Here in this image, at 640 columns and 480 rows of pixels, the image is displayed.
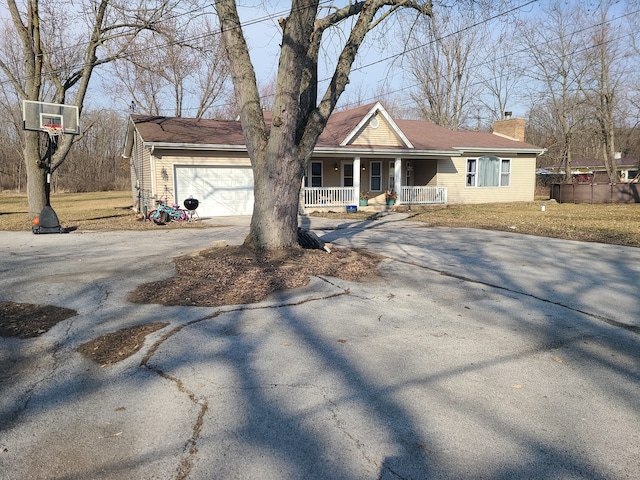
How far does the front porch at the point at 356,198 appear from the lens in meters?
20.9

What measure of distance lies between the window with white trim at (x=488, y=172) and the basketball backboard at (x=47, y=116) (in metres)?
18.9

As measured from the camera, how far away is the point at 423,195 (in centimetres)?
2345

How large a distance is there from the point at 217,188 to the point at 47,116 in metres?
6.31

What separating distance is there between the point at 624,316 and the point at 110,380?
5.53 m

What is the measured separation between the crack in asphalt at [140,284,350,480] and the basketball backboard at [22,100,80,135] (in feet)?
41.2

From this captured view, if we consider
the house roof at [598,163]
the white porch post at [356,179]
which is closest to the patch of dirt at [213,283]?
the white porch post at [356,179]

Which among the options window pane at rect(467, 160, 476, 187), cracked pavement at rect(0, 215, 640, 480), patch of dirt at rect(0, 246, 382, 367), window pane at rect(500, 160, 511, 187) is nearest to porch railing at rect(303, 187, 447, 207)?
window pane at rect(467, 160, 476, 187)

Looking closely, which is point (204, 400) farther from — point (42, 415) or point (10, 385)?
point (10, 385)

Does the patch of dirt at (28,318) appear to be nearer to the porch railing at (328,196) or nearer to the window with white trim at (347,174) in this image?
the porch railing at (328,196)

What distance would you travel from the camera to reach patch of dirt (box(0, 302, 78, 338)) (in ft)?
15.6

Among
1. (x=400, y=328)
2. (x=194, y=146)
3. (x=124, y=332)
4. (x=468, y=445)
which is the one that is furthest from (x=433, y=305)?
(x=194, y=146)

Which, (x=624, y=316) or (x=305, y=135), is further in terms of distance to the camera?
(x=305, y=135)

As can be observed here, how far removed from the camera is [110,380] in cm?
367

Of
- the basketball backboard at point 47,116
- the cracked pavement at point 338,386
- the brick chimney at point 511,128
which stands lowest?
the cracked pavement at point 338,386
